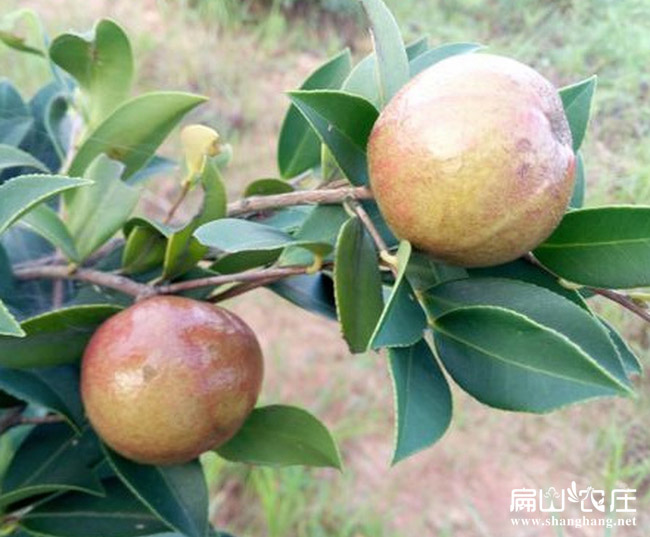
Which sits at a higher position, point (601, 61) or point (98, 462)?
point (98, 462)

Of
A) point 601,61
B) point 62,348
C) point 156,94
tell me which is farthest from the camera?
point 601,61

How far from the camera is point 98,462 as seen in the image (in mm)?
814

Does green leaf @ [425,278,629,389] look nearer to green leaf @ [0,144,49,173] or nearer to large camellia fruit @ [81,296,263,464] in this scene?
large camellia fruit @ [81,296,263,464]

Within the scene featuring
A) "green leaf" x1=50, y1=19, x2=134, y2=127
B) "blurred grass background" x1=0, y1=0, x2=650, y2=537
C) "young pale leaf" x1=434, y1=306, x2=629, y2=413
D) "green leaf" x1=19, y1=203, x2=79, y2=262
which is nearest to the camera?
"young pale leaf" x1=434, y1=306, x2=629, y2=413

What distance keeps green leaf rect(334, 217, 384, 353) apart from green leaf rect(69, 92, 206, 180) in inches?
10.7

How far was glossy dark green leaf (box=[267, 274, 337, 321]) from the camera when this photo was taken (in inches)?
30.3

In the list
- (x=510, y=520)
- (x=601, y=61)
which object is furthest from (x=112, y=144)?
(x=601, y=61)

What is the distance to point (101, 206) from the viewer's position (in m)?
0.76

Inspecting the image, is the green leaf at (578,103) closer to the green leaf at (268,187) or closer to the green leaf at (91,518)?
the green leaf at (268,187)

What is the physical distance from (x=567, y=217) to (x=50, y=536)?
520 millimetres

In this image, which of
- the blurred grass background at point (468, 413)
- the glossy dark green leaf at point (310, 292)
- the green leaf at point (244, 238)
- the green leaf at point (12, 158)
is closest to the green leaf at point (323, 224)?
the green leaf at point (244, 238)

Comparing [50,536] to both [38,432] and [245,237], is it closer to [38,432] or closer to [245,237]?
[38,432]

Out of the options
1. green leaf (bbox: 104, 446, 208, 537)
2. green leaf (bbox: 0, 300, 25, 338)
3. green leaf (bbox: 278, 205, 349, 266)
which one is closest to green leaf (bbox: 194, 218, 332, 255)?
green leaf (bbox: 278, 205, 349, 266)

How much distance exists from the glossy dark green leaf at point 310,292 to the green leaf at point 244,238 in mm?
145
